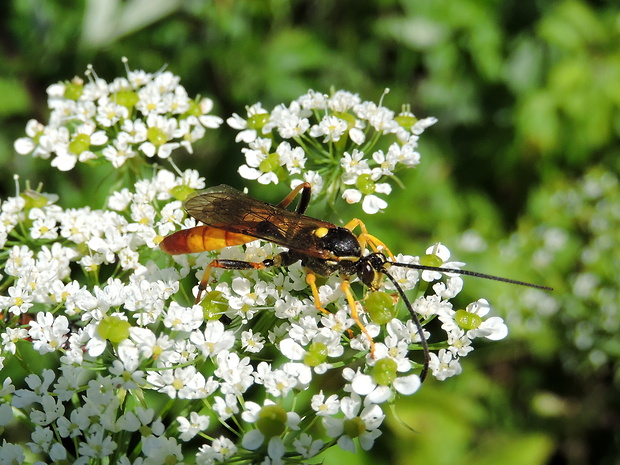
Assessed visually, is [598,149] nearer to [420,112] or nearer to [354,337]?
[420,112]

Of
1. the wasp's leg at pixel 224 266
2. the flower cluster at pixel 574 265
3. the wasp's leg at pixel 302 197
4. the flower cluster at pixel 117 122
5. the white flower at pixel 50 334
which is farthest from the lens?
the flower cluster at pixel 574 265

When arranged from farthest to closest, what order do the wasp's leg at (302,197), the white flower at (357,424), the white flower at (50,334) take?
the wasp's leg at (302,197)
the white flower at (50,334)
the white flower at (357,424)

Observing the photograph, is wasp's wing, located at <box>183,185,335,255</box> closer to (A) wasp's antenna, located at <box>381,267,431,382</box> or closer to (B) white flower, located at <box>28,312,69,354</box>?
(A) wasp's antenna, located at <box>381,267,431,382</box>

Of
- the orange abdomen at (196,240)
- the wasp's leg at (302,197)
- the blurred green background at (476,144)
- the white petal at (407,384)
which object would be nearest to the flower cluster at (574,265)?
the blurred green background at (476,144)

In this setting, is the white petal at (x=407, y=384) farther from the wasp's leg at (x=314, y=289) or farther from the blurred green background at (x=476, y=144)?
the blurred green background at (x=476, y=144)

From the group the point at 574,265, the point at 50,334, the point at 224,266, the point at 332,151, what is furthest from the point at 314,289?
the point at 574,265

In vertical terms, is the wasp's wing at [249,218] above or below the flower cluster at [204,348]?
above

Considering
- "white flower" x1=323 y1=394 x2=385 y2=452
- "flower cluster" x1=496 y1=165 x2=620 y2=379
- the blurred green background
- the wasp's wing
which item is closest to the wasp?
the wasp's wing
